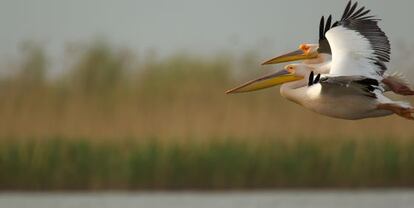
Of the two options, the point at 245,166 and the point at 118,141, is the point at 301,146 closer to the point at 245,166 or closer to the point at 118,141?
the point at 245,166

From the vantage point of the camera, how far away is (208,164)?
42.9ft

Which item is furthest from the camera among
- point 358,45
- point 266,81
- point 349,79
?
point 266,81

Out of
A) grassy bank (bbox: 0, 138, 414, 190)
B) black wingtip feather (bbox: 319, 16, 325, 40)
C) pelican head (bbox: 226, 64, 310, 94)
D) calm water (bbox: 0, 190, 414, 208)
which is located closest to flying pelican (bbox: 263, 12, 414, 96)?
black wingtip feather (bbox: 319, 16, 325, 40)

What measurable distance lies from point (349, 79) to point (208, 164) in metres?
5.82

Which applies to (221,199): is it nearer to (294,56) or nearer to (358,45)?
(294,56)

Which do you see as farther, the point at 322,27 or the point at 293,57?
the point at 293,57

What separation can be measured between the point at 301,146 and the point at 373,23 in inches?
193

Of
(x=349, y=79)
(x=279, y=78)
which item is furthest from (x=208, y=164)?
(x=349, y=79)

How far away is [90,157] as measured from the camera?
13.3 metres

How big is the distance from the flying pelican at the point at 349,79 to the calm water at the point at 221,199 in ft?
16.1

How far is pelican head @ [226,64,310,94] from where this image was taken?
28.2 feet

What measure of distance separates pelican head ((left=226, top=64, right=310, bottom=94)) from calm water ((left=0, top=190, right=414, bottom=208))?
15.4 ft

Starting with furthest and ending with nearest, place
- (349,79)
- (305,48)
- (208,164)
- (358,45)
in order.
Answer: (208,164) → (305,48) → (358,45) → (349,79)

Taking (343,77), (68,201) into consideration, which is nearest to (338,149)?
(68,201)
